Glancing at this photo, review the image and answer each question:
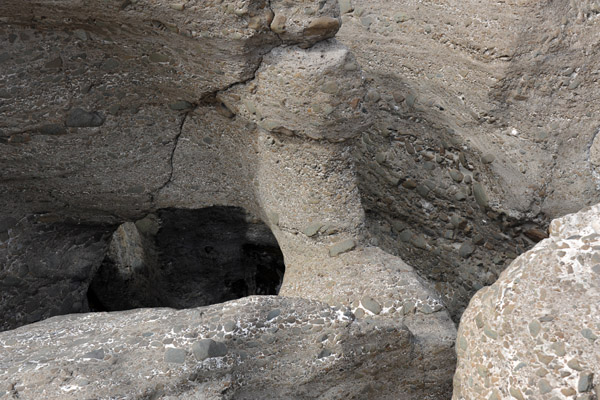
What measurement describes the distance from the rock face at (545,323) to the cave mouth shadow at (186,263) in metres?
0.93

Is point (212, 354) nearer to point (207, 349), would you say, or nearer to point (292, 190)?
point (207, 349)

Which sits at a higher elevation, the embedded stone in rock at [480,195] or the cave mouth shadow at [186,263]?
the embedded stone in rock at [480,195]

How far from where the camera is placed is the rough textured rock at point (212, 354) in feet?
4.03

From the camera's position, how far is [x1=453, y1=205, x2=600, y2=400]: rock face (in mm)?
1127

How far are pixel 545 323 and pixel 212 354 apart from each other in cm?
47

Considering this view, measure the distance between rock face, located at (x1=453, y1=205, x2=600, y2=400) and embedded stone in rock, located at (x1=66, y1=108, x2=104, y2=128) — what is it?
2.83 ft

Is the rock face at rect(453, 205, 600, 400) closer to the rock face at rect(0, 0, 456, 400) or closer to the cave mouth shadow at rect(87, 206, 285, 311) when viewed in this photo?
the rock face at rect(0, 0, 456, 400)

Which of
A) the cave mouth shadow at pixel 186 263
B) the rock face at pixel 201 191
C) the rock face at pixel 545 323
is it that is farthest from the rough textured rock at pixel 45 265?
the rock face at pixel 545 323

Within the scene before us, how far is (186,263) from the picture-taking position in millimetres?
2244

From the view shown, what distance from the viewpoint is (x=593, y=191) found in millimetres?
2039

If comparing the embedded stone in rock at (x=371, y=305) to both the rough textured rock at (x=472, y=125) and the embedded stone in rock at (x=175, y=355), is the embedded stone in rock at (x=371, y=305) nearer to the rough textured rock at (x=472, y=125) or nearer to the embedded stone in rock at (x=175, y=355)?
the embedded stone in rock at (x=175, y=355)

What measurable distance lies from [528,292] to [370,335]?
305 millimetres

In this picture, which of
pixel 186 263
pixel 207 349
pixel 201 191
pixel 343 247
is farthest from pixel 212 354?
pixel 186 263

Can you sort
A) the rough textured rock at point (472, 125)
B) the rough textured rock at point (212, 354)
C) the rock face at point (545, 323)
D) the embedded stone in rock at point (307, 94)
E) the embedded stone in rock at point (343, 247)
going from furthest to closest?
the rough textured rock at point (472, 125)
the embedded stone in rock at point (343, 247)
the embedded stone in rock at point (307, 94)
the rough textured rock at point (212, 354)
the rock face at point (545, 323)
